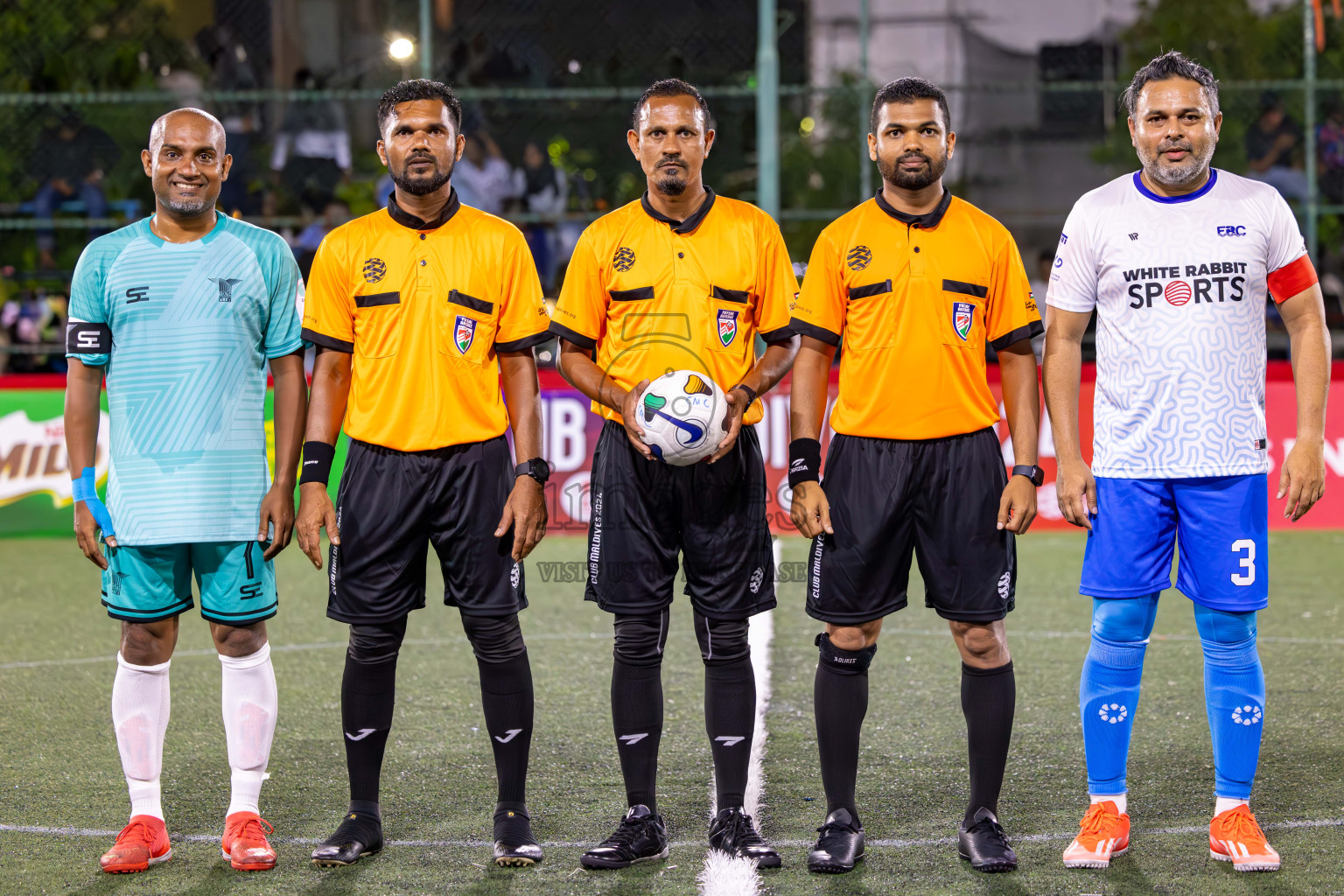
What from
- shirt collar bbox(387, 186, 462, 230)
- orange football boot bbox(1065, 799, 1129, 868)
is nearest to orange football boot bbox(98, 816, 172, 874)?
shirt collar bbox(387, 186, 462, 230)

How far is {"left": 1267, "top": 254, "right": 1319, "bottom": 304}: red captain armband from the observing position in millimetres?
3969

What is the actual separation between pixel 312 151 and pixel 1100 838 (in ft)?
34.5

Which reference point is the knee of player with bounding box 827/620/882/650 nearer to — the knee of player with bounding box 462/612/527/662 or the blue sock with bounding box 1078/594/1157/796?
the blue sock with bounding box 1078/594/1157/796

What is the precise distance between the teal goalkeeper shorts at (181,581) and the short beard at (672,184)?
159 centimetres

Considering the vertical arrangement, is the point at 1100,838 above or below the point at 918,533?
below

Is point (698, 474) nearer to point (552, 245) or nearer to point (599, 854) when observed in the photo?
point (599, 854)

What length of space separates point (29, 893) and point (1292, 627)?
5874 mm

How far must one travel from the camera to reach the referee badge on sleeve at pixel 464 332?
4043 millimetres

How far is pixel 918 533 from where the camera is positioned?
4.05 metres

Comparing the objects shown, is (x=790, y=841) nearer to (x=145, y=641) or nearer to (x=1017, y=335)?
(x=1017, y=335)

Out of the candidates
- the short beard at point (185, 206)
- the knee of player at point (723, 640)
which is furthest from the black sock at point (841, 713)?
the short beard at point (185, 206)

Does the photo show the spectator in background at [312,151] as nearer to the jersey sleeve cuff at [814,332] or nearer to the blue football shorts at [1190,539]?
the jersey sleeve cuff at [814,332]

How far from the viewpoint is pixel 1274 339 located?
1191cm

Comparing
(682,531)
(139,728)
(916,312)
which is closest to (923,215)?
(916,312)
